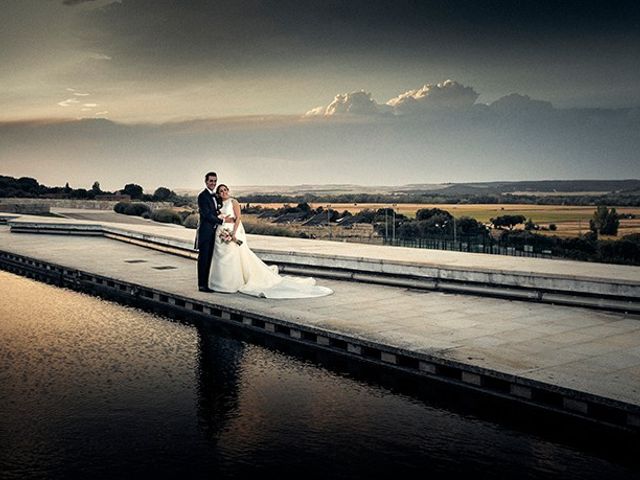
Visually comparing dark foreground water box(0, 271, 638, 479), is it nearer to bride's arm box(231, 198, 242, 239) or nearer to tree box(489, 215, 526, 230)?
bride's arm box(231, 198, 242, 239)

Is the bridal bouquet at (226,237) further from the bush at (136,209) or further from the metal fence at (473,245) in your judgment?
the bush at (136,209)

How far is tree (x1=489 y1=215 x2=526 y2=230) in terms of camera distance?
1257 inches

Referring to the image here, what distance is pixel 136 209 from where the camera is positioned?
1992 inches

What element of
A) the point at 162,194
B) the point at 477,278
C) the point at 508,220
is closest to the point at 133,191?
the point at 162,194

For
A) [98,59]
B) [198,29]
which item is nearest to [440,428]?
[198,29]

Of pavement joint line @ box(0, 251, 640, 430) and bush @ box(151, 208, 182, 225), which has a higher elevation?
bush @ box(151, 208, 182, 225)

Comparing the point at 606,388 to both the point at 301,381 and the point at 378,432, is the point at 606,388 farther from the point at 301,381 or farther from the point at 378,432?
the point at 301,381

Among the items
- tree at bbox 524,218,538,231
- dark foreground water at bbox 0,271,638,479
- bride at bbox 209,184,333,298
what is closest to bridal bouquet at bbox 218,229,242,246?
bride at bbox 209,184,333,298

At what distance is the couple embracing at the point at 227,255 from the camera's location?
13094mm

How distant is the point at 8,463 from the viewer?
5.87 meters

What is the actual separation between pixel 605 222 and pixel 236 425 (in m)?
27.5

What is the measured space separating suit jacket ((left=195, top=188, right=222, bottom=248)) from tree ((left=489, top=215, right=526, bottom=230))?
20.6 meters

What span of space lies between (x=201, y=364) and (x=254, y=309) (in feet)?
7.80

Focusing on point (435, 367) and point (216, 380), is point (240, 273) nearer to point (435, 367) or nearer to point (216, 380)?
point (216, 380)
